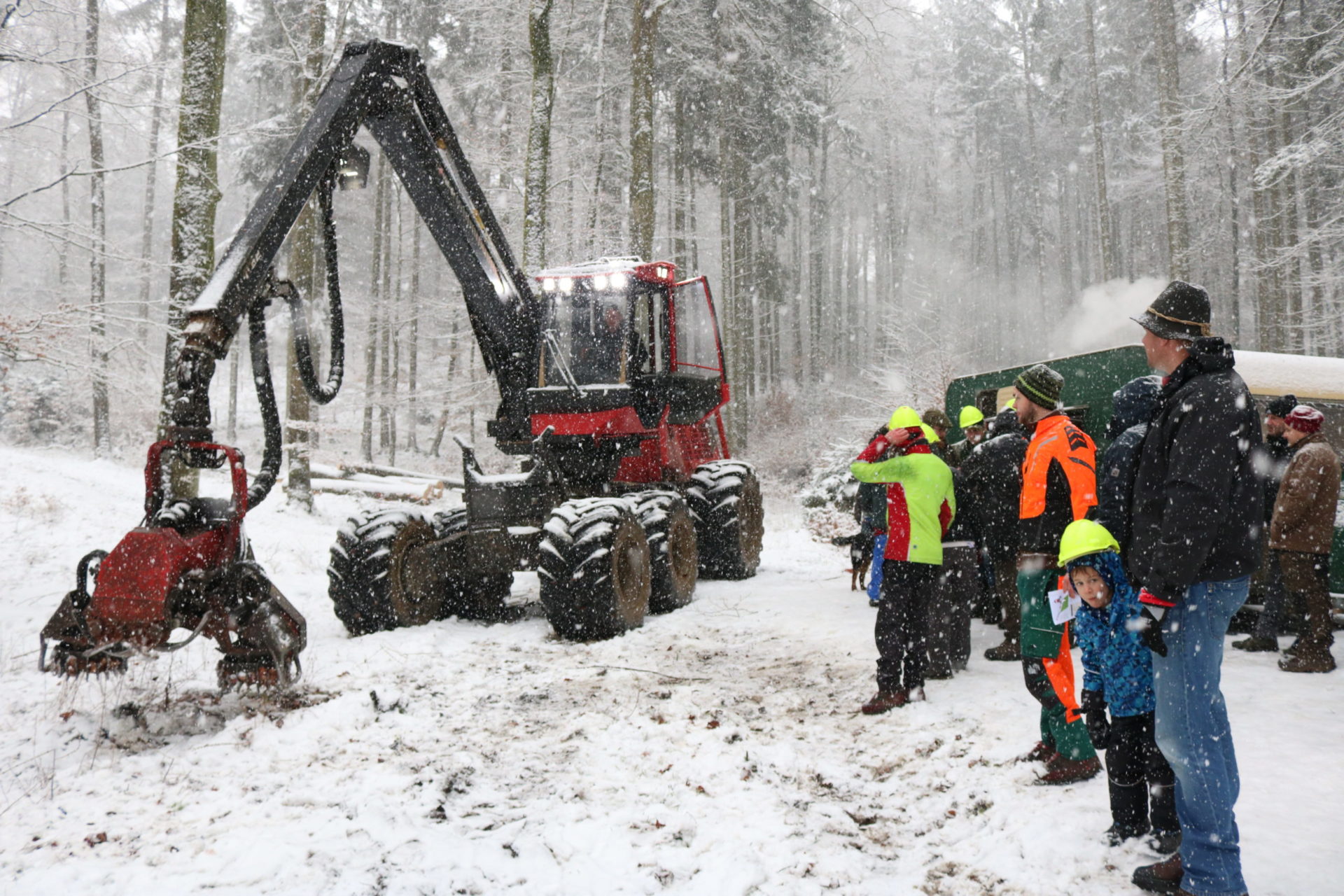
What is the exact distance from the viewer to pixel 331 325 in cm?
541

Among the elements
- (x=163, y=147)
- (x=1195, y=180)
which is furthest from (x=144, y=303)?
(x=1195, y=180)

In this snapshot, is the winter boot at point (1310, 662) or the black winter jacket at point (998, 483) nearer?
the winter boot at point (1310, 662)

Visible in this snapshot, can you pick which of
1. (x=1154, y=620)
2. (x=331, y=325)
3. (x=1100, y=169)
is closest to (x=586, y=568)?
(x=331, y=325)

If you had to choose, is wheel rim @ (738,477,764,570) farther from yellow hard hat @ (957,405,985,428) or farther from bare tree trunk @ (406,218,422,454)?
bare tree trunk @ (406,218,422,454)

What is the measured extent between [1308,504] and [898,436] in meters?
3.35

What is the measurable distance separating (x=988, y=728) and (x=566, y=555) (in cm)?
334

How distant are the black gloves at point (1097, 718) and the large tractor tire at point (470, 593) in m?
5.48

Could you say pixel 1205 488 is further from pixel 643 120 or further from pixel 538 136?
pixel 643 120

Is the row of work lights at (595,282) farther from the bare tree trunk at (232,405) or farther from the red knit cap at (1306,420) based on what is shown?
the bare tree trunk at (232,405)

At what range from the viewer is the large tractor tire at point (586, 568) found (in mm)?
6297

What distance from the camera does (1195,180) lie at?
25.9 metres

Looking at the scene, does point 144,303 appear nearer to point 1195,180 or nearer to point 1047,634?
point 1047,634

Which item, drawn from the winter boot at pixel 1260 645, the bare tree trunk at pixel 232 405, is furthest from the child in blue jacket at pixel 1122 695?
the bare tree trunk at pixel 232 405

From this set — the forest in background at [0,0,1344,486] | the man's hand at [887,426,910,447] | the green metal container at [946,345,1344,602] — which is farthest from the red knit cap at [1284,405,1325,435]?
the forest in background at [0,0,1344,486]
